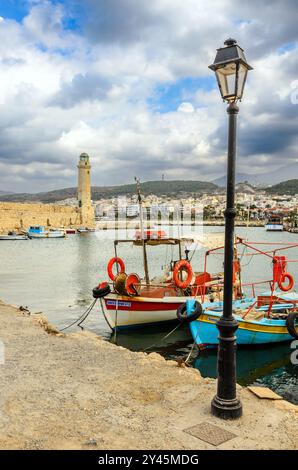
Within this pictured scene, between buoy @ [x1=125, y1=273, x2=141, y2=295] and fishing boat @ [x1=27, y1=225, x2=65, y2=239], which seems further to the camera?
fishing boat @ [x1=27, y1=225, x2=65, y2=239]

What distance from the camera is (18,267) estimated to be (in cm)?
3659

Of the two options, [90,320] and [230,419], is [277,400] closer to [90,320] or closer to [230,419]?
[230,419]

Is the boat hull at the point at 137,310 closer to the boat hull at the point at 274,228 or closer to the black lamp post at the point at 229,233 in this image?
the black lamp post at the point at 229,233

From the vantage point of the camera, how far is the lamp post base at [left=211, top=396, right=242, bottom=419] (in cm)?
507

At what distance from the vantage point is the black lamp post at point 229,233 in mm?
4949

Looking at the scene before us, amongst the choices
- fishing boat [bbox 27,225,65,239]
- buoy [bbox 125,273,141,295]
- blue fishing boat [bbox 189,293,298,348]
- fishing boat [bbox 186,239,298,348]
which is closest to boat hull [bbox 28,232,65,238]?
fishing boat [bbox 27,225,65,239]

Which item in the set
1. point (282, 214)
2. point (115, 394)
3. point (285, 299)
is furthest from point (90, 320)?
point (282, 214)

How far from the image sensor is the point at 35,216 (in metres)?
102

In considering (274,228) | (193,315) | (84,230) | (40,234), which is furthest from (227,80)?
(274,228)

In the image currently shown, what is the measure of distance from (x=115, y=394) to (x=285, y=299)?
9.48m

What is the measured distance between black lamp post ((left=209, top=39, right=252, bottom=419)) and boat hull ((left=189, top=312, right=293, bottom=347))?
6537 mm

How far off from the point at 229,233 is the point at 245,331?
24.6 ft

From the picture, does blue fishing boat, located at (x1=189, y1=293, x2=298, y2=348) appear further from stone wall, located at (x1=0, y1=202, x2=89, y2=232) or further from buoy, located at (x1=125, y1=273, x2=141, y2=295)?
stone wall, located at (x1=0, y1=202, x2=89, y2=232)

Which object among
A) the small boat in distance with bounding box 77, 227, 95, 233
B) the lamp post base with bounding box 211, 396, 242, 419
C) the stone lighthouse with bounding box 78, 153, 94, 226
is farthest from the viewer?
the stone lighthouse with bounding box 78, 153, 94, 226
